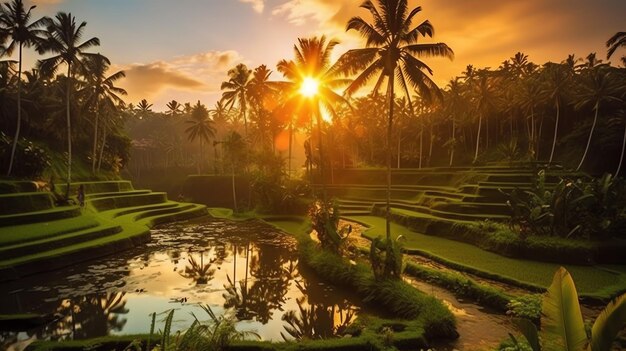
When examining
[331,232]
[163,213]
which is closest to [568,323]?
[331,232]

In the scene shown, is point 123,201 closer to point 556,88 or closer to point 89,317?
point 89,317

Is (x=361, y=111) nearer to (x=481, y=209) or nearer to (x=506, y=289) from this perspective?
→ (x=481, y=209)

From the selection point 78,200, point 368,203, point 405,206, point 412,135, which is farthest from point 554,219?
point 412,135

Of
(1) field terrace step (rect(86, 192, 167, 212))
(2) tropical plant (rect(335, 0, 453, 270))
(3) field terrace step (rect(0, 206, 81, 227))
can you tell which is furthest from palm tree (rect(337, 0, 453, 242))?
(1) field terrace step (rect(86, 192, 167, 212))

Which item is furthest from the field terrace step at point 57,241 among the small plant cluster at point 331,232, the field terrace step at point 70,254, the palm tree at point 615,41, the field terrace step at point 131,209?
the palm tree at point 615,41

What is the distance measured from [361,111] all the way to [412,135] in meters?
9.63

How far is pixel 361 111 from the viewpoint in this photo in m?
62.8

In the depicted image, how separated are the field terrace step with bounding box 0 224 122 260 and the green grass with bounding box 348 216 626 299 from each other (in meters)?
16.9

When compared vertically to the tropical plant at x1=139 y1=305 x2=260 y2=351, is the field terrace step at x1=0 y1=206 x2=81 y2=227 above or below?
above

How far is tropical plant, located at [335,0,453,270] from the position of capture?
50.5ft

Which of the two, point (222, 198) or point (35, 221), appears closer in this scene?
point (35, 221)

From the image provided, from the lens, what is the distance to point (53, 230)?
62.0 ft

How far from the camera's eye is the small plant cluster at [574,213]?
17.1 meters

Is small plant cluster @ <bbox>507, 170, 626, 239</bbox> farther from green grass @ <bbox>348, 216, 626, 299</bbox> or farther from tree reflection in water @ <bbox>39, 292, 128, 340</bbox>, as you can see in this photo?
tree reflection in water @ <bbox>39, 292, 128, 340</bbox>
